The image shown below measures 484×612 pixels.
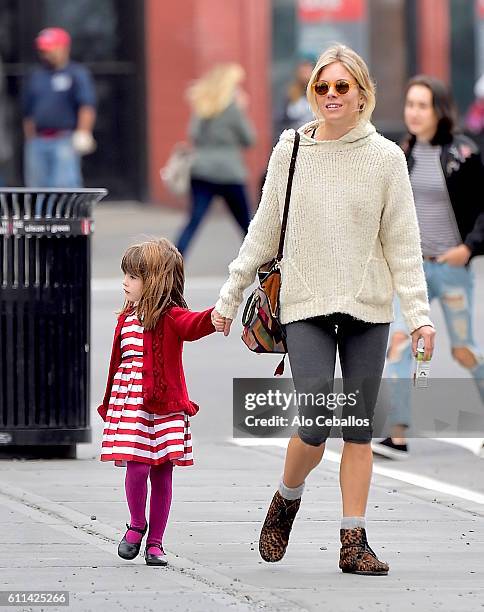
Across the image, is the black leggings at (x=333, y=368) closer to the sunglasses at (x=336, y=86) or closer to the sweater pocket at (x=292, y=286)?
the sweater pocket at (x=292, y=286)

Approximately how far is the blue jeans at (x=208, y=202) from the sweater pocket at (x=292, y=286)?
10247mm

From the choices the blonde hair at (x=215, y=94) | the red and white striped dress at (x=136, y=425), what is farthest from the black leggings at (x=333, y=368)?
the blonde hair at (x=215, y=94)

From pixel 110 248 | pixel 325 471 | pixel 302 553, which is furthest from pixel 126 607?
pixel 110 248

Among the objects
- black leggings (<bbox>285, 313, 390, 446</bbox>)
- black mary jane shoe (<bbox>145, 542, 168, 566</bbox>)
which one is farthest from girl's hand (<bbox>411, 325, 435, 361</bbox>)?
black mary jane shoe (<bbox>145, 542, 168, 566</bbox>)

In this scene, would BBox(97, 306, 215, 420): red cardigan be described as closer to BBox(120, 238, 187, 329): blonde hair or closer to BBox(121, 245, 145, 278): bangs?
BBox(120, 238, 187, 329): blonde hair

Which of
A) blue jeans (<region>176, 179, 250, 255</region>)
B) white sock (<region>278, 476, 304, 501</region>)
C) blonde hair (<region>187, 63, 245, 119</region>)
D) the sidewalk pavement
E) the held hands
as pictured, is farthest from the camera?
blonde hair (<region>187, 63, 245, 119</region>)

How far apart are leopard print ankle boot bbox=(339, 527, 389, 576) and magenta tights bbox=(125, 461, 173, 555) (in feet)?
2.08

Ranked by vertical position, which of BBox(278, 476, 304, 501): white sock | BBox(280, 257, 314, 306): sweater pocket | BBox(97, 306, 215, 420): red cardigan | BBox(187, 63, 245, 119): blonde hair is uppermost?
BBox(280, 257, 314, 306): sweater pocket

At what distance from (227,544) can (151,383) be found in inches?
31.9

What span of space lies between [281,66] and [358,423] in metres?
16.0

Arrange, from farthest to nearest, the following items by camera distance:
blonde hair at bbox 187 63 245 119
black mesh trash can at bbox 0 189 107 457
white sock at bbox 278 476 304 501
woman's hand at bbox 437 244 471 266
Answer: blonde hair at bbox 187 63 245 119
woman's hand at bbox 437 244 471 266
black mesh trash can at bbox 0 189 107 457
white sock at bbox 278 476 304 501

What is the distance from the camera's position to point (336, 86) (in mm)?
5984

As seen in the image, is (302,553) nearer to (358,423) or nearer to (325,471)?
(358,423)

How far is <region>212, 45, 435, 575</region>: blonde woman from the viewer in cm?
596
